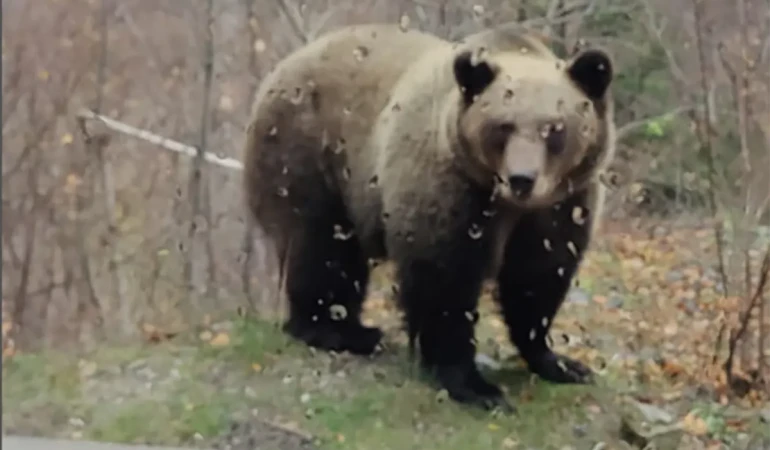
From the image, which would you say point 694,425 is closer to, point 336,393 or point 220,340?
point 336,393

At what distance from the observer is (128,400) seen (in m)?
2.08

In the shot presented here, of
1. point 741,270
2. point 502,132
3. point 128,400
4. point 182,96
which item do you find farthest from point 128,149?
point 741,270

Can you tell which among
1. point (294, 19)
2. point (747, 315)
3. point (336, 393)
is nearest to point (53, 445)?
point (336, 393)

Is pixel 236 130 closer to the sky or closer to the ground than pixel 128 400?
closer to the sky

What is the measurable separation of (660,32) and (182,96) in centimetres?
82

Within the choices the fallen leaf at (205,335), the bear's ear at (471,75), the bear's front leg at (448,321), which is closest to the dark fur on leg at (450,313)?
the bear's front leg at (448,321)

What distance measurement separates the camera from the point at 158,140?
2.06 metres

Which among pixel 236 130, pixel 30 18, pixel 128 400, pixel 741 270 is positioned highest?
pixel 30 18

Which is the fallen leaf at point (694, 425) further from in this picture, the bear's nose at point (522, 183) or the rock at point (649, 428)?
the bear's nose at point (522, 183)

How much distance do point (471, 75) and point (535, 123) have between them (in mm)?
133

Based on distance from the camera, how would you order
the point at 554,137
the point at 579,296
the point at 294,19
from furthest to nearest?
the point at 294,19, the point at 579,296, the point at 554,137

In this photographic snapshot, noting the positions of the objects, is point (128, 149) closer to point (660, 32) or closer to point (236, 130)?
point (236, 130)

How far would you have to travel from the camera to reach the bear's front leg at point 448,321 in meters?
1.92

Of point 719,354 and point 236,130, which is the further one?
→ point 236,130
